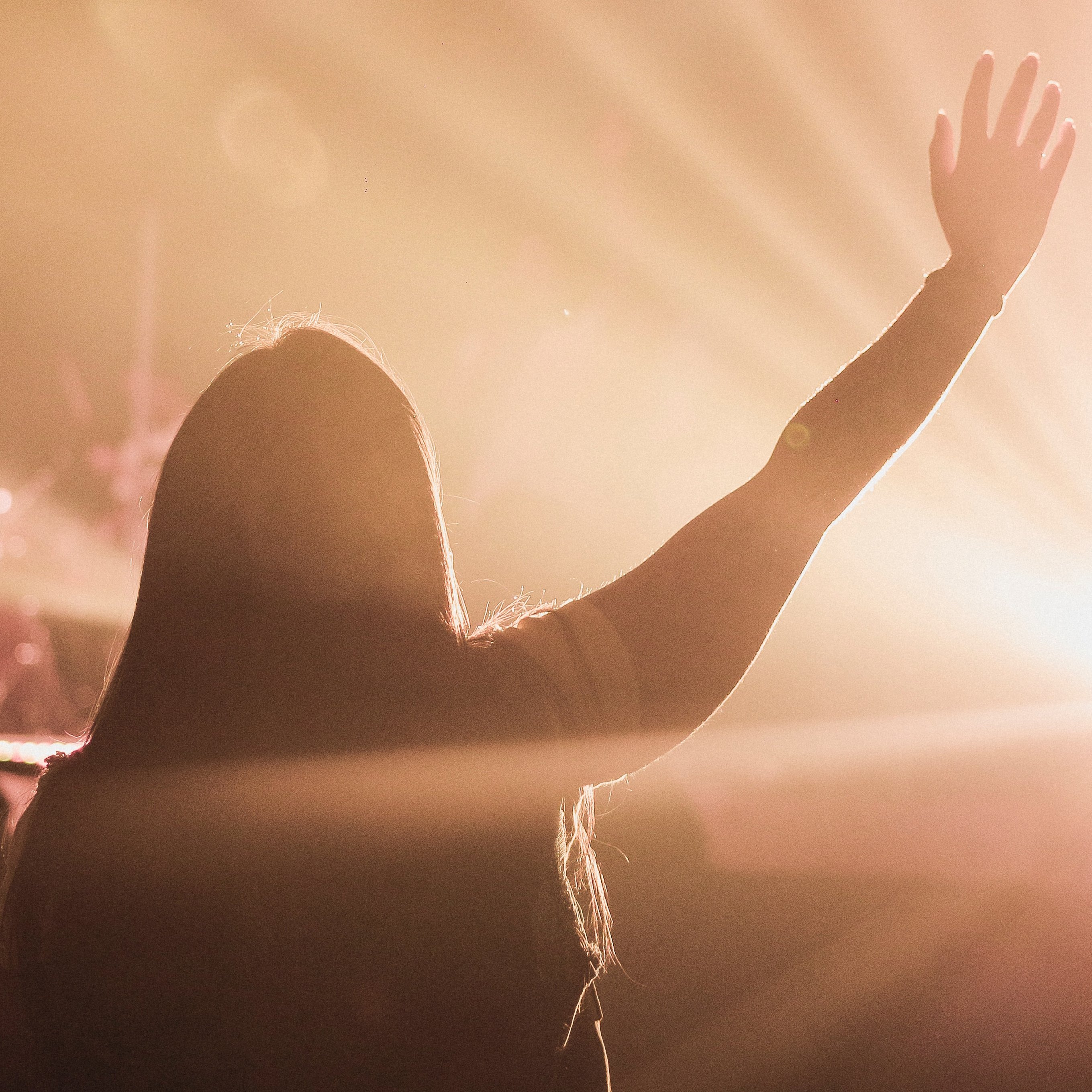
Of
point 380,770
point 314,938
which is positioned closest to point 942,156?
point 380,770

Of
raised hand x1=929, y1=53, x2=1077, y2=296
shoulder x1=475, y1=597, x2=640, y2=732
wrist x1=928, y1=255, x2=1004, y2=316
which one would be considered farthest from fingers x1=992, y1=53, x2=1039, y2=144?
shoulder x1=475, y1=597, x2=640, y2=732

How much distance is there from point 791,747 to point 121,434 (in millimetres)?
4217

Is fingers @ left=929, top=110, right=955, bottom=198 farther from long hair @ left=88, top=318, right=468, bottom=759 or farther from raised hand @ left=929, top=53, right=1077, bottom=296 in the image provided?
long hair @ left=88, top=318, right=468, bottom=759

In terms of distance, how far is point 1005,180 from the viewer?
524 millimetres

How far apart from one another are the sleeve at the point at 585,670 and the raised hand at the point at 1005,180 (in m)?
0.36

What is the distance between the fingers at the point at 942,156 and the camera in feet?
1.77

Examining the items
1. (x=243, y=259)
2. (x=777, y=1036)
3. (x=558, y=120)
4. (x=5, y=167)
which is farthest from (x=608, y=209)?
(x=777, y=1036)

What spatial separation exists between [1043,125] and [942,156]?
63 millimetres

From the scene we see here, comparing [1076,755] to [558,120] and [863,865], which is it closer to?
[863,865]

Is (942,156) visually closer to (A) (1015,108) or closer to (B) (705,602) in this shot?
(A) (1015,108)

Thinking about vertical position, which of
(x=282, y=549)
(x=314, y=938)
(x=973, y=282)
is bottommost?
(x=314, y=938)

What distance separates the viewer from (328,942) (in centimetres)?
45

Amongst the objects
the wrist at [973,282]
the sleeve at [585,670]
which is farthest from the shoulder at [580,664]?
the wrist at [973,282]

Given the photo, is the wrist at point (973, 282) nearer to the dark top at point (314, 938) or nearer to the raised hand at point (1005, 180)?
the raised hand at point (1005, 180)
